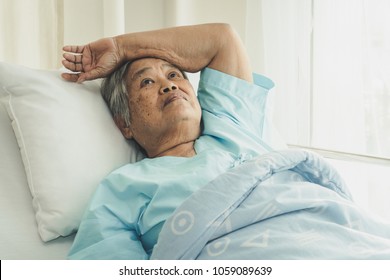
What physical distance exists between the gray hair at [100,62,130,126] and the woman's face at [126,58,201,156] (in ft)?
0.05

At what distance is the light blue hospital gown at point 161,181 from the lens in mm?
1200

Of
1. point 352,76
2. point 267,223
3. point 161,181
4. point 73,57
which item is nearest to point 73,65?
point 73,57

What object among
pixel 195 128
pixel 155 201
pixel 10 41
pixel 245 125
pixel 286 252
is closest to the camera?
pixel 286 252

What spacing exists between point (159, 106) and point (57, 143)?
1.00ft

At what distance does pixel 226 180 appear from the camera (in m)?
1.13

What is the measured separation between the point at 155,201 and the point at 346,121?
4.41 feet

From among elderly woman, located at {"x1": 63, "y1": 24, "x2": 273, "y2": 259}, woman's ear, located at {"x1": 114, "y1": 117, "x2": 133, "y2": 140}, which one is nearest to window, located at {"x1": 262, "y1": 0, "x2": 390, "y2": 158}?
elderly woman, located at {"x1": 63, "y1": 24, "x2": 273, "y2": 259}

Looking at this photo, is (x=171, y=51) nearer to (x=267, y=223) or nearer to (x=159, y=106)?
(x=159, y=106)

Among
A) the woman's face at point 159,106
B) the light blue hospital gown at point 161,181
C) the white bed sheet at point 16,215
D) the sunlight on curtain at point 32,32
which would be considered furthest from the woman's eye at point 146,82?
the sunlight on curtain at point 32,32

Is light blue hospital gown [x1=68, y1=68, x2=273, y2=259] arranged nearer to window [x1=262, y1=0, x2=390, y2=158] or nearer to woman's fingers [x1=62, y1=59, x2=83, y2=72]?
woman's fingers [x1=62, y1=59, x2=83, y2=72]

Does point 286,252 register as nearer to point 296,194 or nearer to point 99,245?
point 296,194

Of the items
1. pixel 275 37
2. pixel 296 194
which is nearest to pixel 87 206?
pixel 296 194

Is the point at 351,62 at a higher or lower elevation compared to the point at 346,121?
higher

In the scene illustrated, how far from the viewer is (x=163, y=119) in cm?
149
